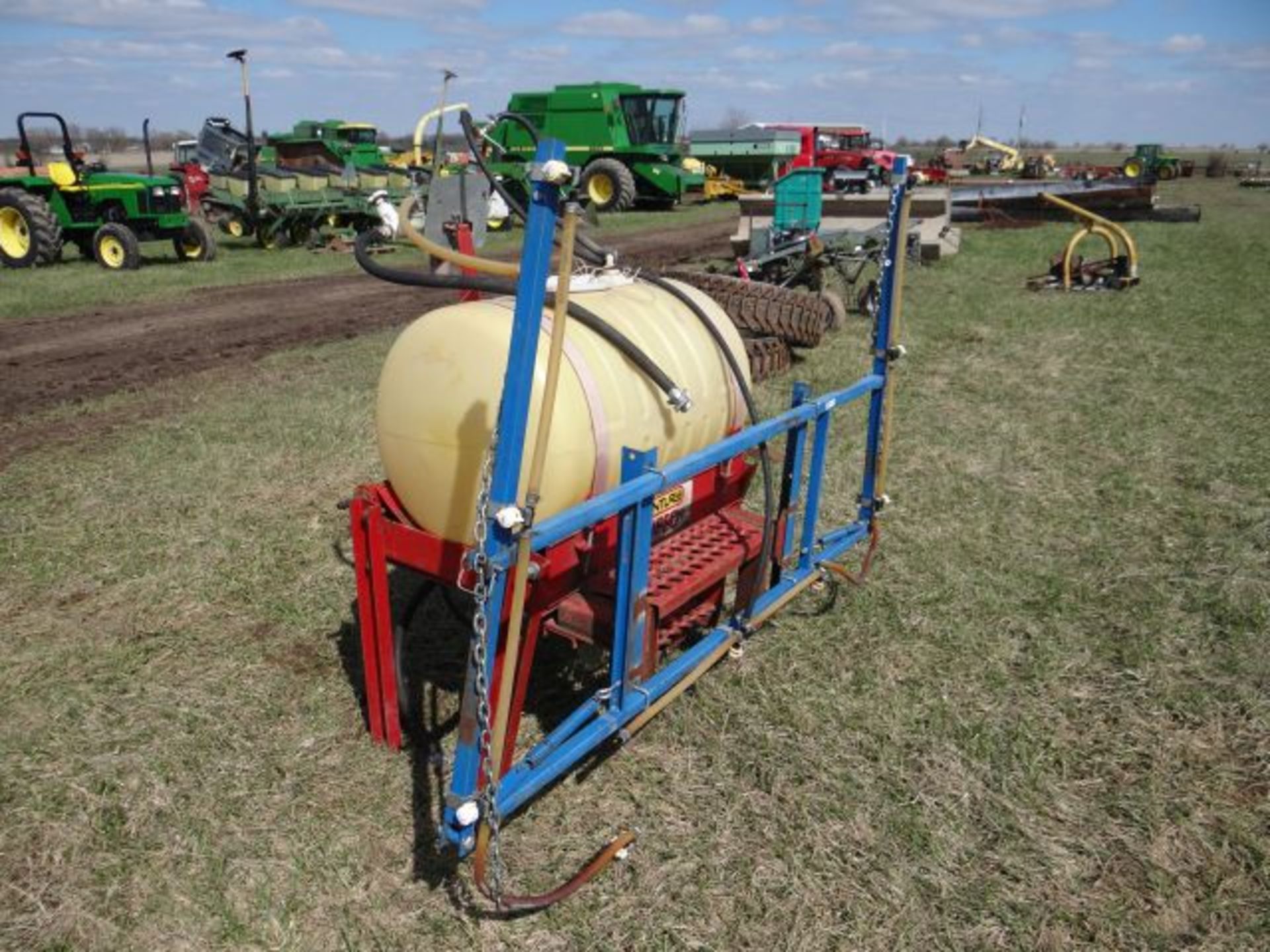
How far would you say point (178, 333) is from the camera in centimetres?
1051

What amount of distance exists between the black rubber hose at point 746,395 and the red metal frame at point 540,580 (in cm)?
13

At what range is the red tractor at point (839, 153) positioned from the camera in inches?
1110

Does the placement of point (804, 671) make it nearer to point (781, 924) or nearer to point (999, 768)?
point (999, 768)

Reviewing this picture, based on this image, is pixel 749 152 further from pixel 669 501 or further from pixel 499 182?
pixel 669 501

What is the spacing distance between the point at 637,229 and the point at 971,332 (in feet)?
40.5

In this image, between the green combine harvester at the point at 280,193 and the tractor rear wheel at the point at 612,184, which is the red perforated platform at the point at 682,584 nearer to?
the green combine harvester at the point at 280,193

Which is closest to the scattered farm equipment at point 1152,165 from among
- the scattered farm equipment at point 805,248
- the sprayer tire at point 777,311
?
the scattered farm equipment at point 805,248

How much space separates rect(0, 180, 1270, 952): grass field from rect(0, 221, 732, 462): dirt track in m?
2.48

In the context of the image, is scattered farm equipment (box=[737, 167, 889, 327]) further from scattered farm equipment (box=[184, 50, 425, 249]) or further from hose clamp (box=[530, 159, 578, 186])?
hose clamp (box=[530, 159, 578, 186])

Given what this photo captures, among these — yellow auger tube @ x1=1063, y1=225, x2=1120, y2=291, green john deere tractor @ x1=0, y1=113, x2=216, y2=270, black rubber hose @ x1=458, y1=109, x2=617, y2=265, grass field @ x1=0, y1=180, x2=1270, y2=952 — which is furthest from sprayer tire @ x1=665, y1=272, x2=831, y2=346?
green john deere tractor @ x1=0, y1=113, x2=216, y2=270

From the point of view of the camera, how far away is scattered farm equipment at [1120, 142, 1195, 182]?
136 ft

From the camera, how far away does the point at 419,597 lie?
363 centimetres

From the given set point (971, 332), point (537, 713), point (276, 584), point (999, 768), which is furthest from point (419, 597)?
point (971, 332)

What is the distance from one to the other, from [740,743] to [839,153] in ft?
109
